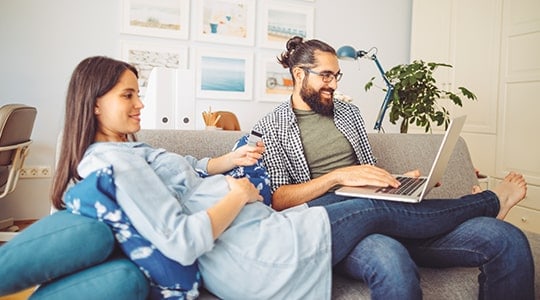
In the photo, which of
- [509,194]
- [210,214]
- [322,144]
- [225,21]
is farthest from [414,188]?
[225,21]

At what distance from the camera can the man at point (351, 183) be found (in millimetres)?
1080

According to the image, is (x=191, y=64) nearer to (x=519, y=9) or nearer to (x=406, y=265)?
(x=519, y=9)

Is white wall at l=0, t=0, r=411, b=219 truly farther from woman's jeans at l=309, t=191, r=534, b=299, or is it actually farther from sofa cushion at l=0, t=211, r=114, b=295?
woman's jeans at l=309, t=191, r=534, b=299

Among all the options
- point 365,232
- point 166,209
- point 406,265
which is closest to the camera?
point 166,209

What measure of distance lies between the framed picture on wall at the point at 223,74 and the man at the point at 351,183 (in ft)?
5.76

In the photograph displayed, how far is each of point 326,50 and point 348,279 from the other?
0.98 meters

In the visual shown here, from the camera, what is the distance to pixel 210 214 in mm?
956

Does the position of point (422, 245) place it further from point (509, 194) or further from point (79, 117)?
point (79, 117)

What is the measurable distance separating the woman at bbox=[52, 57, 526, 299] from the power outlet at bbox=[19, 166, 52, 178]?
2302mm

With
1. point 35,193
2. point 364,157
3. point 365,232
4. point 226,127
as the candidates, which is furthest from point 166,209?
point 35,193

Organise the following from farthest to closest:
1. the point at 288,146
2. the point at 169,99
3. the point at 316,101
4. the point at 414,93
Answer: the point at 414,93 < the point at 169,99 < the point at 316,101 < the point at 288,146

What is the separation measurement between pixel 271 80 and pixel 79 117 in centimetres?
284

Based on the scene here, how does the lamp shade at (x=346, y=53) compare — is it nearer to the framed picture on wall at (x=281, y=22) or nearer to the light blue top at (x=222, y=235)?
the light blue top at (x=222, y=235)

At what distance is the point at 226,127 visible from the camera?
272 centimetres
